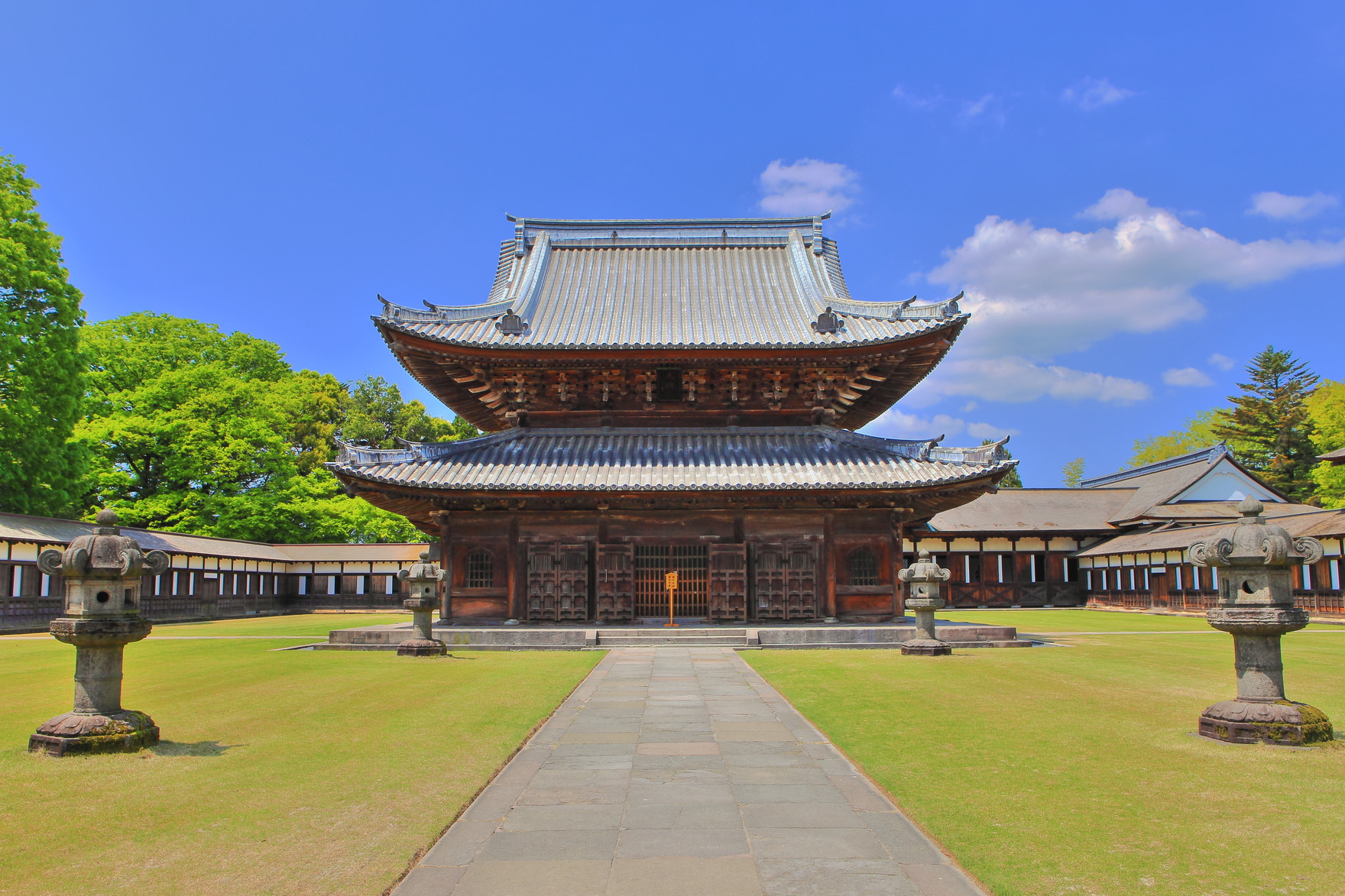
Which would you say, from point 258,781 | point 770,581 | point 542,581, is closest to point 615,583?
point 542,581

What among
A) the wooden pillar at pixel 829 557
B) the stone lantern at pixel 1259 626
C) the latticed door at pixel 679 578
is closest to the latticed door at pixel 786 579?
the wooden pillar at pixel 829 557

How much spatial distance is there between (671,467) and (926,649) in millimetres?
8589

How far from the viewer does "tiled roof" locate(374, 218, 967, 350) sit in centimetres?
2392

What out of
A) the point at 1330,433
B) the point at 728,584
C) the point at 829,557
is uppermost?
the point at 1330,433

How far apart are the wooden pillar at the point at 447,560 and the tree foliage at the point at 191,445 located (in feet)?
77.4

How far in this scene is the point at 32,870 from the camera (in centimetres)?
492

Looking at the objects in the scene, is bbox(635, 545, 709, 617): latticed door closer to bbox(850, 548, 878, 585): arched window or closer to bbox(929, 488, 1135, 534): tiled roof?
bbox(850, 548, 878, 585): arched window

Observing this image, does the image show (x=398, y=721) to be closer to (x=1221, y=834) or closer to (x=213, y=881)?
(x=213, y=881)

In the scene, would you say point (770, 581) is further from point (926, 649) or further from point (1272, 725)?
point (1272, 725)

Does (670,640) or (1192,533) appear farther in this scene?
(1192,533)

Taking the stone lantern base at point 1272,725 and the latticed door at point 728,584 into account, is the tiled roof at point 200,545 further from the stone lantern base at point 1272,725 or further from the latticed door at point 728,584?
the stone lantern base at point 1272,725

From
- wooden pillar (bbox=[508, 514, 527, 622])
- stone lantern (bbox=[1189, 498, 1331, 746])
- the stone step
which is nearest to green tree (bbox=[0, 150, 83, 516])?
wooden pillar (bbox=[508, 514, 527, 622])

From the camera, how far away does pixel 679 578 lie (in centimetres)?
2331

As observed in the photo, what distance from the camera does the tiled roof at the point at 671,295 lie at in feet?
78.5
